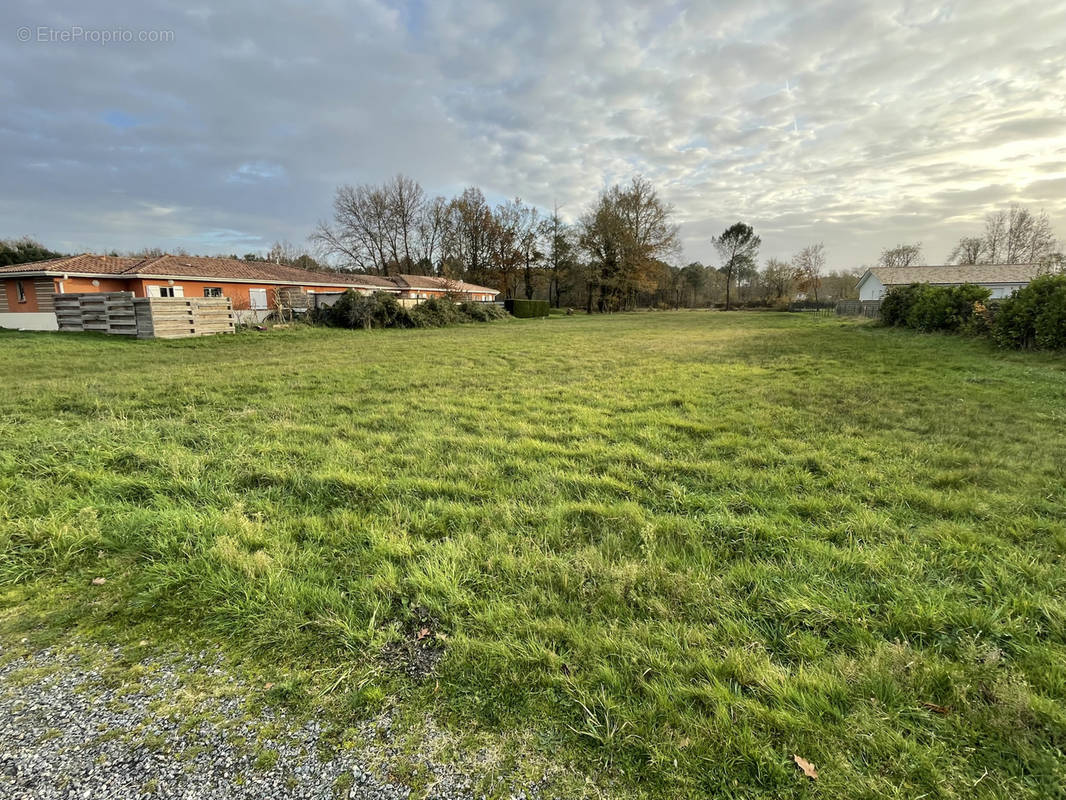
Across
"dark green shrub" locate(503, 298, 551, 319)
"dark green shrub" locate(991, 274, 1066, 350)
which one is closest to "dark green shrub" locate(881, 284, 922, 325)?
"dark green shrub" locate(991, 274, 1066, 350)

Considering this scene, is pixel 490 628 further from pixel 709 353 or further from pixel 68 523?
pixel 709 353

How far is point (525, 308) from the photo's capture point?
124 feet

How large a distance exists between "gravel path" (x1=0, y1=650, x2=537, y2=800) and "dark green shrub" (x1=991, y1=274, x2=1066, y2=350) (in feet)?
48.6

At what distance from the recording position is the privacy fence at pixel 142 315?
614 inches

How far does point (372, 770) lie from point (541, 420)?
454cm

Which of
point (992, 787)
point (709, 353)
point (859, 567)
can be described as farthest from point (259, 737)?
point (709, 353)

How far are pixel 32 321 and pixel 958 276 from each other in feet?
203

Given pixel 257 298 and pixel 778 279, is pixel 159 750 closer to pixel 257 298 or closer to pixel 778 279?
pixel 257 298

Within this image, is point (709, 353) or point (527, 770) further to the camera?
point (709, 353)

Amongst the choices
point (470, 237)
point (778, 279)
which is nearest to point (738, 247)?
point (778, 279)

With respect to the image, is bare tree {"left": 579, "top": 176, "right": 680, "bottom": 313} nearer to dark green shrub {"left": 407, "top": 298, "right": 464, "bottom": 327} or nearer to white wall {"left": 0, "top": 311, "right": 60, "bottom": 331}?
dark green shrub {"left": 407, "top": 298, "right": 464, "bottom": 327}

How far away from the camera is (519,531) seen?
3.05 m

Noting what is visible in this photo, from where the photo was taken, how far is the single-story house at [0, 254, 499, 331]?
18.4 meters

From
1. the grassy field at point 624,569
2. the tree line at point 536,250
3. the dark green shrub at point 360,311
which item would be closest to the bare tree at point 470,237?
the tree line at point 536,250
